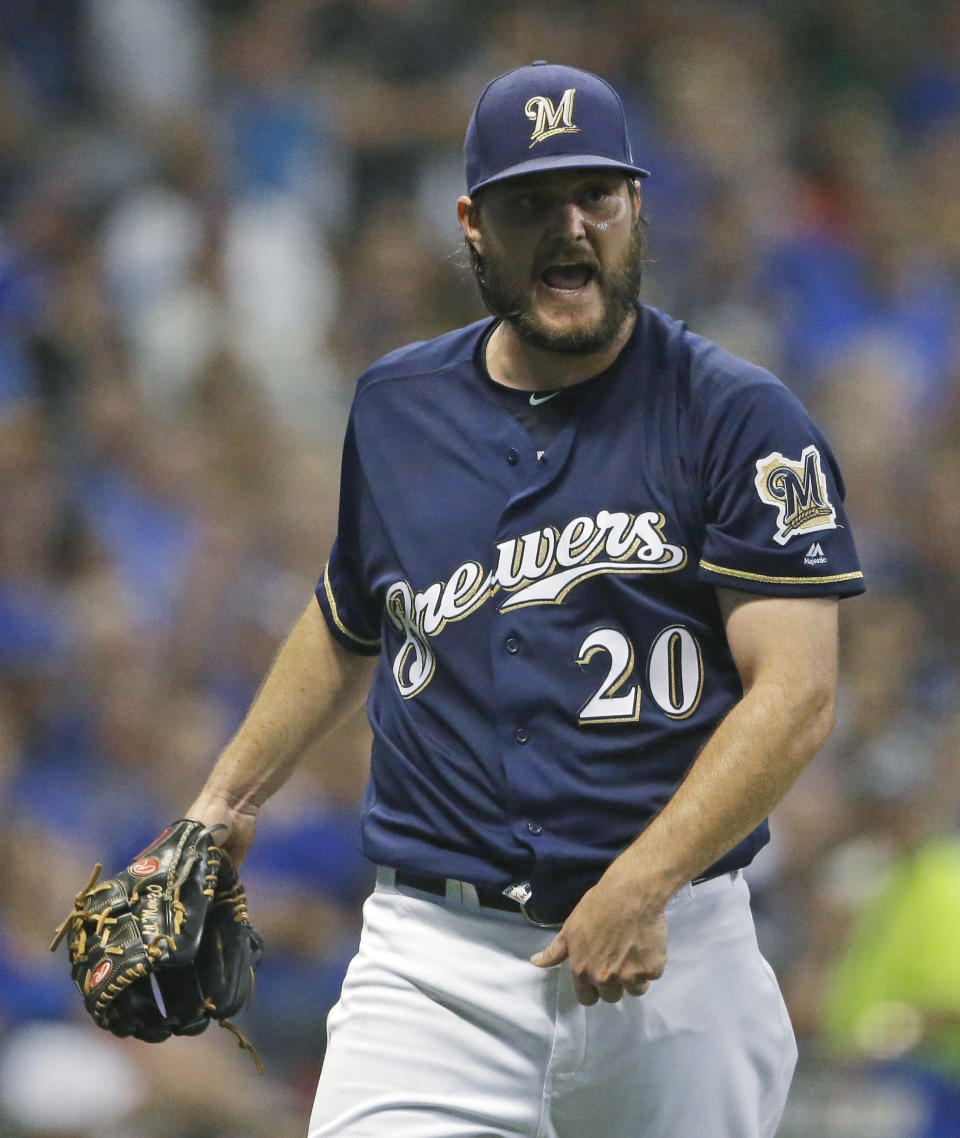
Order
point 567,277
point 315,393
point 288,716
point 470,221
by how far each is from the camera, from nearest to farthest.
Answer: point 567,277 → point 470,221 → point 288,716 → point 315,393

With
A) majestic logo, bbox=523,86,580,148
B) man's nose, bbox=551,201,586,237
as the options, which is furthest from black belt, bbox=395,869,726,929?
majestic logo, bbox=523,86,580,148

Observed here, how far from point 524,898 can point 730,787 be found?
1.38 ft

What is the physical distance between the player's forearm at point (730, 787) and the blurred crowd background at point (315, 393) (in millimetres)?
1599

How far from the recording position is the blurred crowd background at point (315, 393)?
5195 millimetres

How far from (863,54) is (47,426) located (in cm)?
551

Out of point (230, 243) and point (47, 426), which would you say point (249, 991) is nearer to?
point (47, 426)

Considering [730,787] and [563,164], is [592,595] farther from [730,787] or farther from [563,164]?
[563,164]

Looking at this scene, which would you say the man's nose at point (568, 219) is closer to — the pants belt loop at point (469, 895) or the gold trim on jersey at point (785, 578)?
the gold trim on jersey at point (785, 578)

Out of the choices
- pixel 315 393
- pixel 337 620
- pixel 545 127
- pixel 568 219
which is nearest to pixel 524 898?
pixel 337 620

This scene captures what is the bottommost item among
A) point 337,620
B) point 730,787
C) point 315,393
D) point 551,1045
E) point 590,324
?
point 551,1045

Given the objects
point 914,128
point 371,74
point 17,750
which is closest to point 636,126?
point 371,74

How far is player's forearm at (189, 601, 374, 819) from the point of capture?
315 cm

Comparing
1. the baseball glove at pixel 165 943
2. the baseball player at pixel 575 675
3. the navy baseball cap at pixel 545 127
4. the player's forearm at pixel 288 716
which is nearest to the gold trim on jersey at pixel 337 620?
the player's forearm at pixel 288 716

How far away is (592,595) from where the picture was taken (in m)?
2.78
